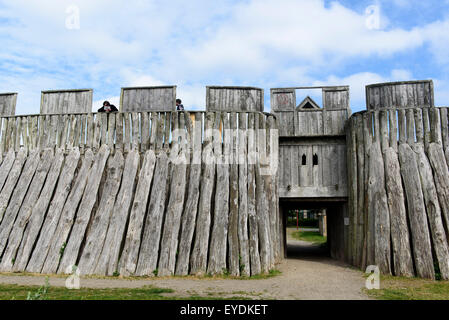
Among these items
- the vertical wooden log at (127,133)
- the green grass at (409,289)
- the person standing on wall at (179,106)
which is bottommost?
the green grass at (409,289)

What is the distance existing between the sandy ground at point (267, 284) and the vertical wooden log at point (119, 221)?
2.51ft

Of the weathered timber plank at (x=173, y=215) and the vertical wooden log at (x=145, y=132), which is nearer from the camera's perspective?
the weathered timber plank at (x=173, y=215)

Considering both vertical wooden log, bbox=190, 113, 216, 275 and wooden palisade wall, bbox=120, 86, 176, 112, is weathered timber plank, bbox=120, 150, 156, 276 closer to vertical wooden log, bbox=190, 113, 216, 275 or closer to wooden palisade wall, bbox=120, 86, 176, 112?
vertical wooden log, bbox=190, 113, 216, 275

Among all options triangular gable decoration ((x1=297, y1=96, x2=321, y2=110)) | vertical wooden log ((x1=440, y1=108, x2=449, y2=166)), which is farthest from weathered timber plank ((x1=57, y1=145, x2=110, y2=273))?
vertical wooden log ((x1=440, y1=108, x2=449, y2=166))

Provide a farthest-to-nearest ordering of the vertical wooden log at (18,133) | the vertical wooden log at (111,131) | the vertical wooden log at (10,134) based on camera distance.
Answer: the vertical wooden log at (10,134) < the vertical wooden log at (18,133) < the vertical wooden log at (111,131)

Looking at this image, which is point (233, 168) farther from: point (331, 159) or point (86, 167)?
point (86, 167)

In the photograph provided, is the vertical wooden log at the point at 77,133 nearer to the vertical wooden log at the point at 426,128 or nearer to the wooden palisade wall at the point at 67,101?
the wooden palisade wall at the point at 67,101

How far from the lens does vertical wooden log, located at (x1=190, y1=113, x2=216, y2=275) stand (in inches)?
416

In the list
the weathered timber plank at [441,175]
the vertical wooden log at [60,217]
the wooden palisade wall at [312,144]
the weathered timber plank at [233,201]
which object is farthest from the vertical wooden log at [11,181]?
the weathered timber plank at [441,175]

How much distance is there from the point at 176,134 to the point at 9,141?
703cm

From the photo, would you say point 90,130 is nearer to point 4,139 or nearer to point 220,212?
point 4,139

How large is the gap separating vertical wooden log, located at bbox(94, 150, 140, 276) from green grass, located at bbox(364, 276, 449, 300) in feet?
23.2

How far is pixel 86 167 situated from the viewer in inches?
500

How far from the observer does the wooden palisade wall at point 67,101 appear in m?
14.2
